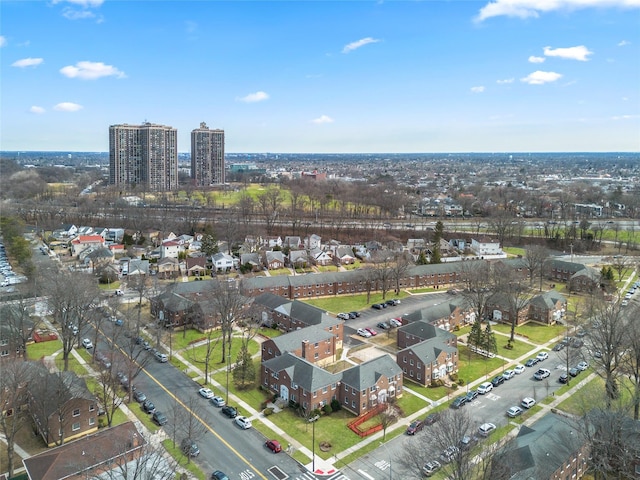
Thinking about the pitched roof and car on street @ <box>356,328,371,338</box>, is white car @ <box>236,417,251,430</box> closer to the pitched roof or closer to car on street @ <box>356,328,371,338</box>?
the pitched roof

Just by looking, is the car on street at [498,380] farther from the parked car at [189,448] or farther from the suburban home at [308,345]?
the parked car at [189,448]

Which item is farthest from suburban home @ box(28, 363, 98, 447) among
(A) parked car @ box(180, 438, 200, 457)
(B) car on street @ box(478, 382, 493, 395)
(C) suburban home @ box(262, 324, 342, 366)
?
(B) car on street @ box(478, 382, 493, 395)

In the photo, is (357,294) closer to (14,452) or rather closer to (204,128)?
(14,452)

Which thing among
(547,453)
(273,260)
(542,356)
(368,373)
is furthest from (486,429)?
(273,260)

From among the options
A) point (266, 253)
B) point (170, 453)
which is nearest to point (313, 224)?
point (266, 253)

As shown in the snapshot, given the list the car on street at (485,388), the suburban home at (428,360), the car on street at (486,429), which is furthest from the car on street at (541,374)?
the car on street at (486,429)

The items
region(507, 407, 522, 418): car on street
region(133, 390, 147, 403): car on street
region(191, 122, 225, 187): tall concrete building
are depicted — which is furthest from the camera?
region(191, 122, 225, 187): tall concrete building
